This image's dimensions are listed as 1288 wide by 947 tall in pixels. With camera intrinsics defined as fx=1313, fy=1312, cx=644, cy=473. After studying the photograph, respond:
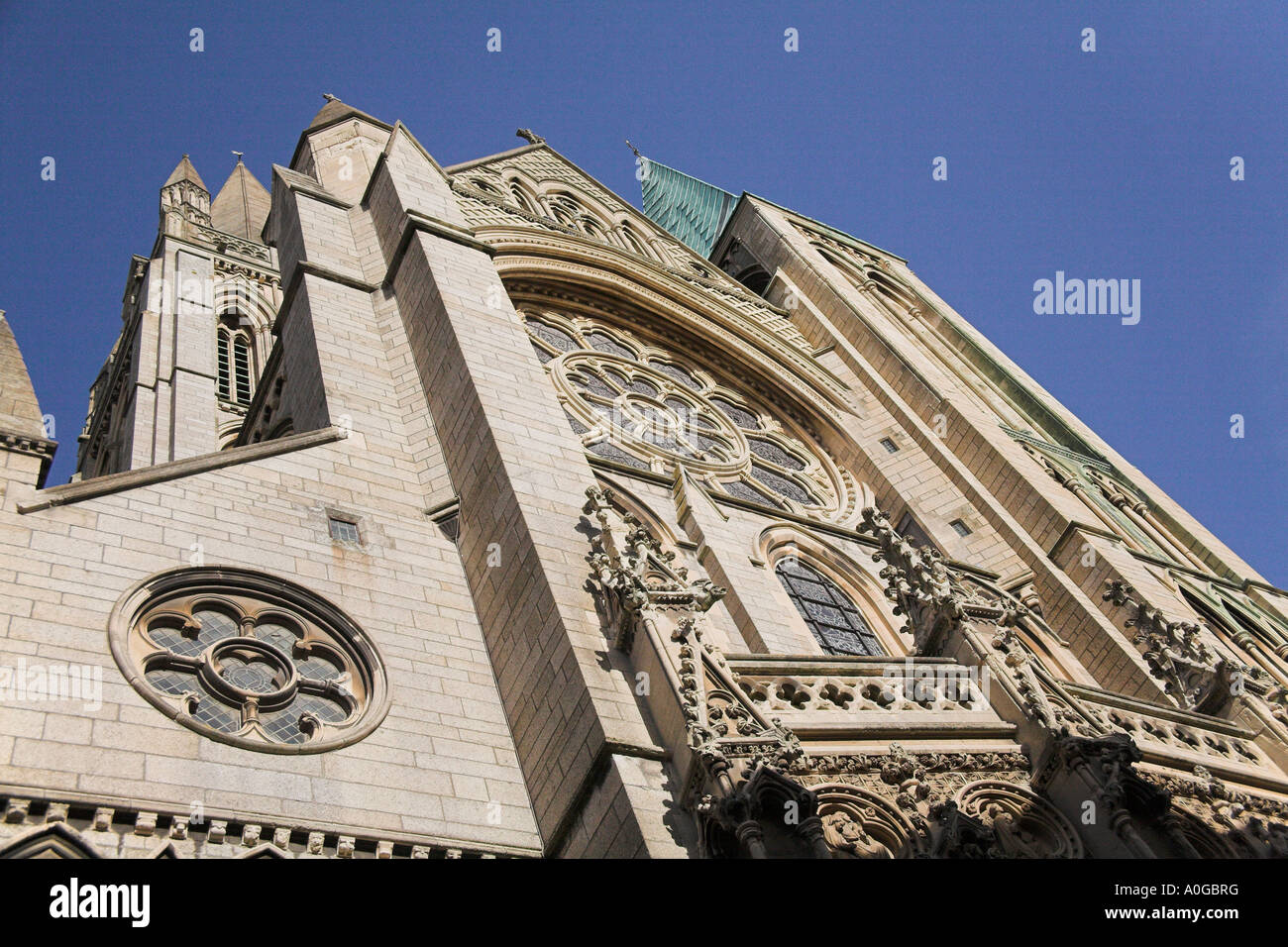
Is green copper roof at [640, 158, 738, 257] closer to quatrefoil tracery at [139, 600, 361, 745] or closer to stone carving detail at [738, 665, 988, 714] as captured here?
stone carving detail at [738, 665, 988, 714]

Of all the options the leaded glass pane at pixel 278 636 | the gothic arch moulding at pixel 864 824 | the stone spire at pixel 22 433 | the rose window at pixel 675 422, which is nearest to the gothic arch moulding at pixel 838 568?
the rose window at pixel 675 422

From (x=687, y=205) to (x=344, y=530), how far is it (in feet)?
116

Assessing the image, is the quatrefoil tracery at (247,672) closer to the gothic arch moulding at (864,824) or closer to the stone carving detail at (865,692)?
the stone carving detail at (865,692)

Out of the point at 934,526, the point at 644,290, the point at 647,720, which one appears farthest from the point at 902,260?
the point at 647,720

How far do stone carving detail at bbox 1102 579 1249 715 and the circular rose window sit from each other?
943 centimetres

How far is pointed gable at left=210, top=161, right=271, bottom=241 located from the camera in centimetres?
4512

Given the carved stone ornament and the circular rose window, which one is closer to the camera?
the circular rose window

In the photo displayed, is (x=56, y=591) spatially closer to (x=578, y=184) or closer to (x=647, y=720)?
(x=647, y=720)

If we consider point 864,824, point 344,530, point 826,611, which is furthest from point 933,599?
point 344,530

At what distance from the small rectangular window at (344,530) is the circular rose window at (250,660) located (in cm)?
101

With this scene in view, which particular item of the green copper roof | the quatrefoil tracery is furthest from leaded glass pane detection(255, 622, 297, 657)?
the green copper roof

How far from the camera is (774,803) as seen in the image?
27.0ft
